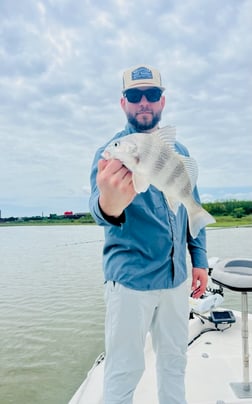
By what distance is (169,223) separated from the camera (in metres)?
1.91

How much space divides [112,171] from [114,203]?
147 millimetres

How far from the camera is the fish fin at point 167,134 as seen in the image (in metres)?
1.54

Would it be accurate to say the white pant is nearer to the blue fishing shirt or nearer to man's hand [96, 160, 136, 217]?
the blue fishing shirt

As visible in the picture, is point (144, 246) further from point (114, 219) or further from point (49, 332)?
point (49, 332)

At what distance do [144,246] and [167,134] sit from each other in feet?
1.89

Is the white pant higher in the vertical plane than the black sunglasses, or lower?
lower

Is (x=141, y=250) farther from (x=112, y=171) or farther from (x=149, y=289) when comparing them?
(x=112, y=171)

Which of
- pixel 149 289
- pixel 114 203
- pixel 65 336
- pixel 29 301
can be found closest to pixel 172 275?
pixel 149 289

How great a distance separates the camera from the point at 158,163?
4.82 feet

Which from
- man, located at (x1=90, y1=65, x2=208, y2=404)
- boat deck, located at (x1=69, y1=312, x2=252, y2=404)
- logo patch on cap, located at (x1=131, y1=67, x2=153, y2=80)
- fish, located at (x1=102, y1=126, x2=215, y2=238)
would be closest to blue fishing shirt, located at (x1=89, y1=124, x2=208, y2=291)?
man, located at (x1=90, y1=65, x2=208, y2=404)

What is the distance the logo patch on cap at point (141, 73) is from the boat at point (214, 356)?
50.4 inches

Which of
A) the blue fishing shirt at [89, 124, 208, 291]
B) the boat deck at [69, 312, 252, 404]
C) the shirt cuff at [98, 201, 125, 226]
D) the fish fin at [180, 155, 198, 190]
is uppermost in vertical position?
the fish fin at [180, 155, 198, 190]

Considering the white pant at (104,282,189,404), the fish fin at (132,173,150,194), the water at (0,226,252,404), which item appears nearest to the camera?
the fish fin at (132,173,150,194)

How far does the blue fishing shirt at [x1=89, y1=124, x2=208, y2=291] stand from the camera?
180 centimetres
